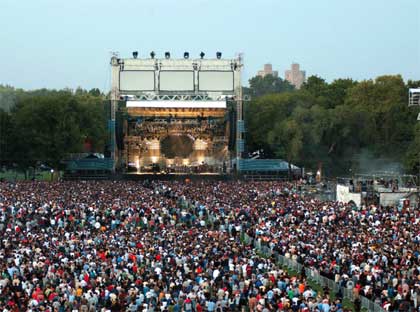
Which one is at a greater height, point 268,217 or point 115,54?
point 115,54

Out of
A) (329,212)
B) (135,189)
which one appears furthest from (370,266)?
(135,189)

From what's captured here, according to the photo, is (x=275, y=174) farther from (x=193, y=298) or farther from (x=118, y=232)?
(x=193, y=298)

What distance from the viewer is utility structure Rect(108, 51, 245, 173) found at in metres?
55.2

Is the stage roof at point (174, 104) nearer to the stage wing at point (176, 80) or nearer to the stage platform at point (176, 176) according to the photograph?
the stage wing at point (176, 80)

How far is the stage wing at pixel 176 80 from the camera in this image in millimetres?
56688

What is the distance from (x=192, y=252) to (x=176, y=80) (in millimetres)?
34131

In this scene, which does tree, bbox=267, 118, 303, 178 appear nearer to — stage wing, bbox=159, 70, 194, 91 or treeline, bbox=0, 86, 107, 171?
stage wing, bbox=159, 70, 194, 91

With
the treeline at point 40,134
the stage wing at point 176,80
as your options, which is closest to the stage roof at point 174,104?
the stage wing at point 176,80

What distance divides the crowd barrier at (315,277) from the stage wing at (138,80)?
97.0ft

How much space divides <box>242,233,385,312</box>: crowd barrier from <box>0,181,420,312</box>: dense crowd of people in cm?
17

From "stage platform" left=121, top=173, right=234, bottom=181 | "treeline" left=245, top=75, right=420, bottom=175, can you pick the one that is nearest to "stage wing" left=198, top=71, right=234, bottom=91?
"stage platform" left=121, top=173, right=234, bottom=181

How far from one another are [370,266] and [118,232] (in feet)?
31.0

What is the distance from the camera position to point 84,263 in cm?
2167

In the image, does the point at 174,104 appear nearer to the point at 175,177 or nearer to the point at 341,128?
the point at 175,177
